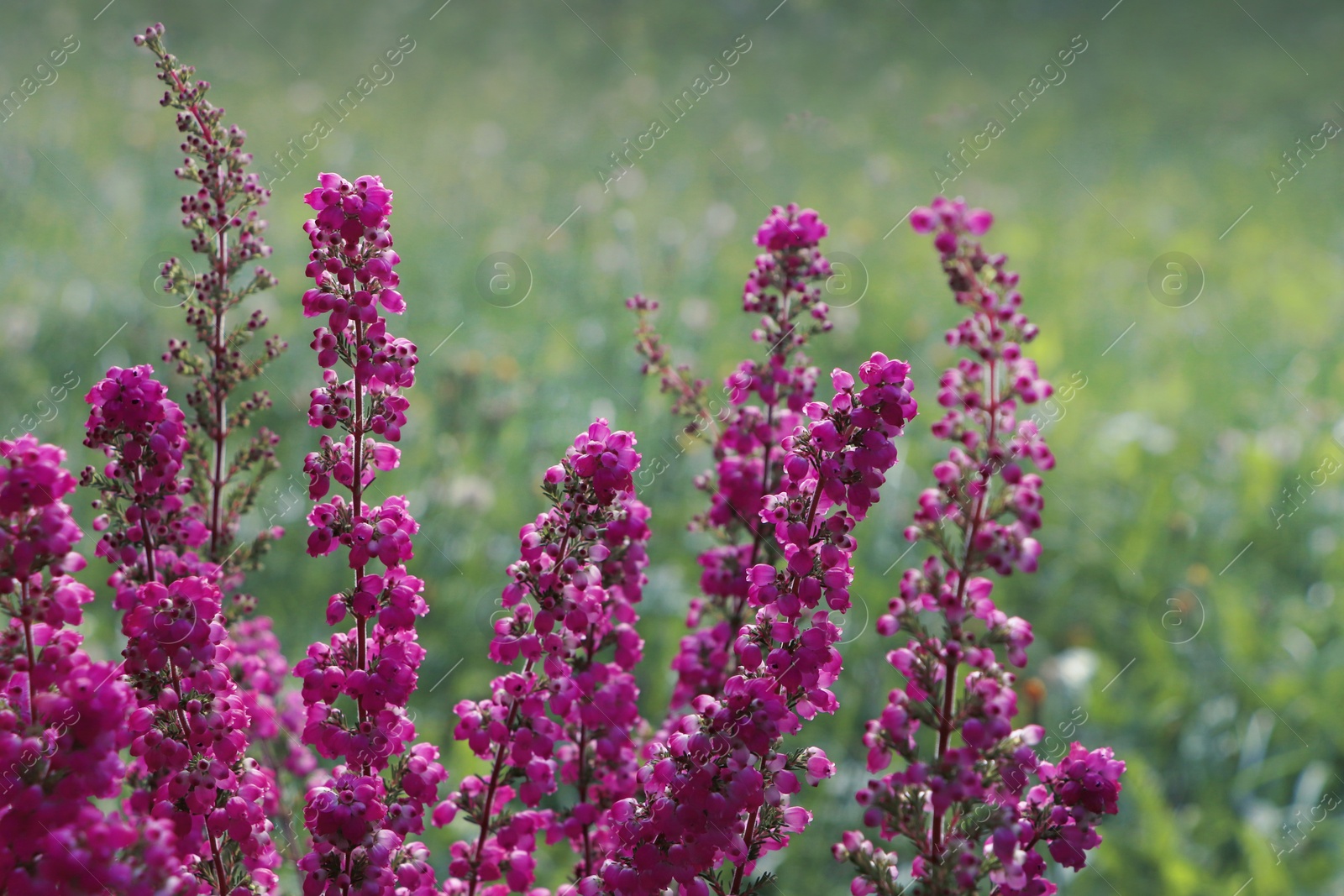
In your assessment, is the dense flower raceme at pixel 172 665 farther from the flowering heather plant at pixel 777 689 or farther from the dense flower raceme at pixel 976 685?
the dense flower raceme at pixel 976 685

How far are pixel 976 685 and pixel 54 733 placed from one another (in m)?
0.95

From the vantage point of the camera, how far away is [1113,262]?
6.98m

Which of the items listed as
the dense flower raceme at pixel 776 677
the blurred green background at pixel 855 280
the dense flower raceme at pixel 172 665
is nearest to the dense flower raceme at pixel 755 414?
the dense flower raceme at pixel 776 677

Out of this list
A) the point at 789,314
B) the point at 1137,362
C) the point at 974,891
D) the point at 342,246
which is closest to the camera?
the point at 974,891

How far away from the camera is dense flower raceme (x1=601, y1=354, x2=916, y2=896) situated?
3.86 ft

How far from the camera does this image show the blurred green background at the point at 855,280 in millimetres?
3756

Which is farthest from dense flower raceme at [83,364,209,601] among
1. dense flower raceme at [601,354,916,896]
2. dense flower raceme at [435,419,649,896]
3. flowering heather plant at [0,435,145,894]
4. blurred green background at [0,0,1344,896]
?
blurred green background at [0,0,1344,896]

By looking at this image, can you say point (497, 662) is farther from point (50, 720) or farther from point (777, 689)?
point (50, 720)

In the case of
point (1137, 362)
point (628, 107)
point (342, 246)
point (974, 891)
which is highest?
point (628, 107)

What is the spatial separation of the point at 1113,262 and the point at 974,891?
655 centimetres

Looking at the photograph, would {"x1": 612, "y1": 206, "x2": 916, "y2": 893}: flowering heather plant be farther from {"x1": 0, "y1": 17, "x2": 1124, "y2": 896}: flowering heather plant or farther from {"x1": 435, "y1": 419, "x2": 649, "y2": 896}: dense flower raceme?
{"x1": 435, "y1": 419, "x2": 649, "y2": 896}: dense flower raceme

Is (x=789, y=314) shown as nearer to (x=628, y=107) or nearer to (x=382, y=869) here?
(x=382, y=869)

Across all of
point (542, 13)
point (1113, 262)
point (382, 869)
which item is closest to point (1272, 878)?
point (382, 869)

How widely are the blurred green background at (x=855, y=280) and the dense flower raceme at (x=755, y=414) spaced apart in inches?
42.2
